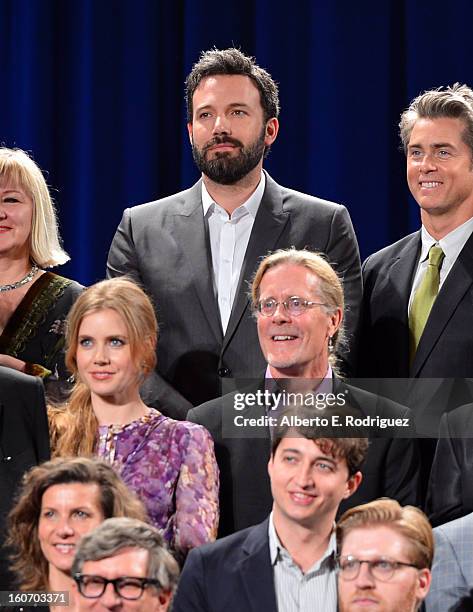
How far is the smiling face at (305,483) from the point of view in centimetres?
169

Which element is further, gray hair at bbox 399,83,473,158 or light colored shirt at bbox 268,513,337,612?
gray hair at bbox 399,83,473,158

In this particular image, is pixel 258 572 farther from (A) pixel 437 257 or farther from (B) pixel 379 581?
(A) pixel 437 257

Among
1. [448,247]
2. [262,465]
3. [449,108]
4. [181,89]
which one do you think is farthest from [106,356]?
[181,89]

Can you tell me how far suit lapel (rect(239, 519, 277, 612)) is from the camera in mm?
1685

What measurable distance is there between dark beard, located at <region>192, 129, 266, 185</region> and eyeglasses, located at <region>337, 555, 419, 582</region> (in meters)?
0.87

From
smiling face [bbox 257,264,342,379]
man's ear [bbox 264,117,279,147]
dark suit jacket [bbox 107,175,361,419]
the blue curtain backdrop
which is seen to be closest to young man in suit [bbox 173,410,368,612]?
smiling face [bbox 257,264,342,379]

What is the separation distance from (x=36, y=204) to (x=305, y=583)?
3.04ft

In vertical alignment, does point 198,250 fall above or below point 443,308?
above

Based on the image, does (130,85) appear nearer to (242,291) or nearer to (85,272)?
(85,272)

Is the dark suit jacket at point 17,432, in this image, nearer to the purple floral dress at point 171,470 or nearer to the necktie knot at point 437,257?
the purple floral dress at point 171,470

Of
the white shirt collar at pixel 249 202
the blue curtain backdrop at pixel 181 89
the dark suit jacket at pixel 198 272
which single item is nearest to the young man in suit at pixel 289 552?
the dark suit jacket at pixel 198 272

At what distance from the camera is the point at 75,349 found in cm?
189

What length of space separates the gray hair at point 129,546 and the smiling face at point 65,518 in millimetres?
45

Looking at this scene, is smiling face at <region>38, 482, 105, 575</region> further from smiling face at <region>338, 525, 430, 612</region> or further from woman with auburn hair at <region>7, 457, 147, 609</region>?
smiling face at <region>338, 525, 430, 612</region>
